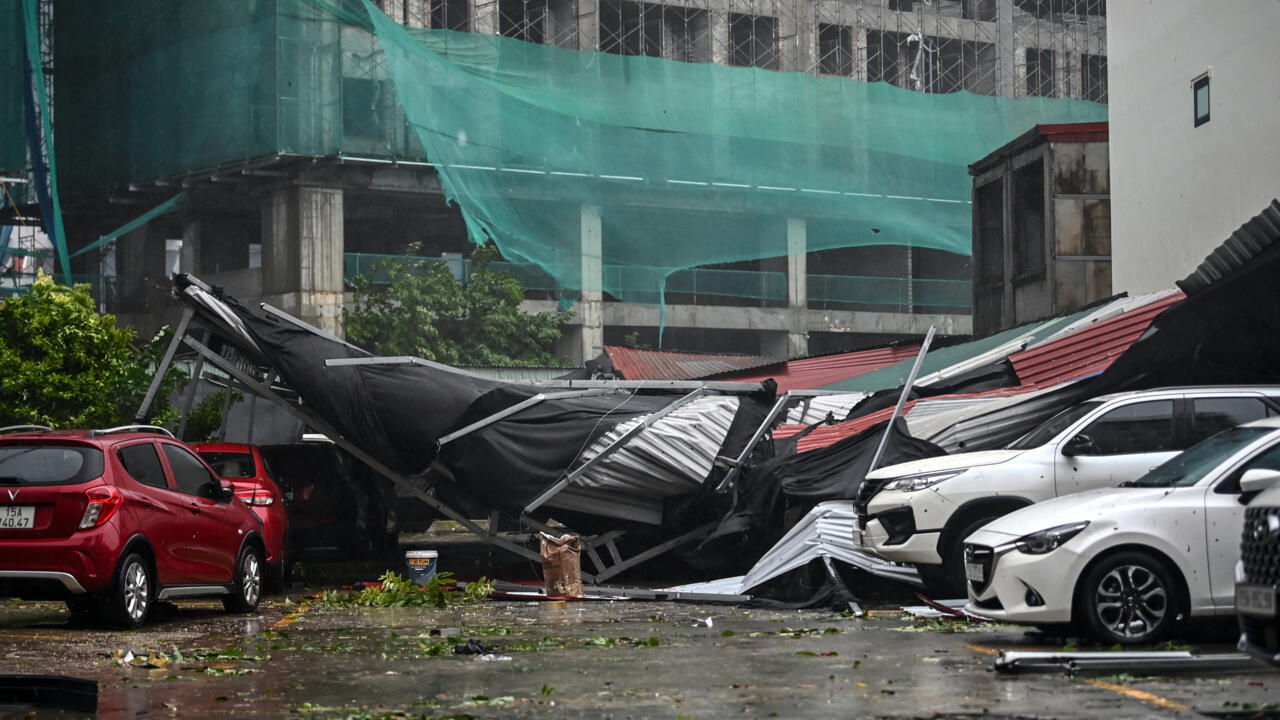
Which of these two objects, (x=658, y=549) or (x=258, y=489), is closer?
(x=258, y=489)

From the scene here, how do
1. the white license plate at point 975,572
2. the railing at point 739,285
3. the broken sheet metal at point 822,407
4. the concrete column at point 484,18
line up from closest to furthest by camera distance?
1. the white license plate at point 975,572
2. the broken sheet metal at point 822,407
3. the railing at point 739,285
4. the concrete column at point 484,18

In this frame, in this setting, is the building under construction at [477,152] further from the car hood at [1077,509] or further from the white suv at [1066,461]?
the car hood at [1077,509]

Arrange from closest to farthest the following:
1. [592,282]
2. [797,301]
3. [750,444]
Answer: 1. [750,444]
2. [592,282]
3. [797,301]

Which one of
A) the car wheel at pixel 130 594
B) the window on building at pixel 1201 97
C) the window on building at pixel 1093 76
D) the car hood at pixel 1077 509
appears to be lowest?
the car wheel at pixel 130 594

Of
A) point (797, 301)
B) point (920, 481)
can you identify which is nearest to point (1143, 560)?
point (920, 481)

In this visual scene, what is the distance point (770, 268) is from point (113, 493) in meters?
35.8

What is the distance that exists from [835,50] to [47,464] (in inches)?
1506

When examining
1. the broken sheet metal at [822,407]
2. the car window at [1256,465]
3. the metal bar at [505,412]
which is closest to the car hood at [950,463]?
the car window at [1256,465]

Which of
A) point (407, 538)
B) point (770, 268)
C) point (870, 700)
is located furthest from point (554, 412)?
point (770, 268)

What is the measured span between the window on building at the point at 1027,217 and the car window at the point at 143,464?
634 inches

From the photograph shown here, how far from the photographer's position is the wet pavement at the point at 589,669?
7016 mm

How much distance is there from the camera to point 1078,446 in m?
11.5

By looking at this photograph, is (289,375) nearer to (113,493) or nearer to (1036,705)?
(113,493)

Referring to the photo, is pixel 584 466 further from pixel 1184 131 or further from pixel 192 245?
pixel 192 245
